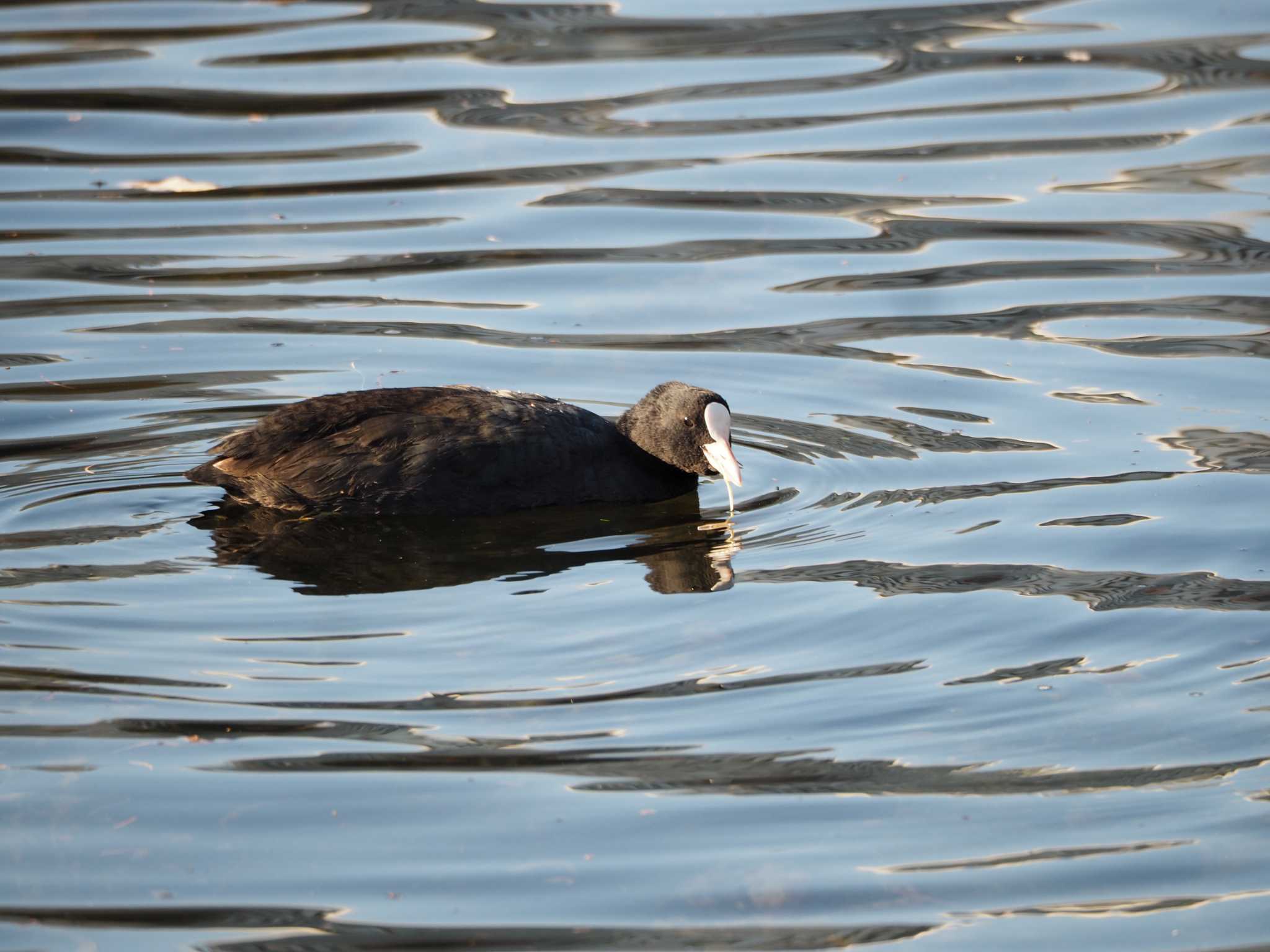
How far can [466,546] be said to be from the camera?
7117 mm

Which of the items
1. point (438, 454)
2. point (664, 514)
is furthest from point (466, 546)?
point (664, 514)

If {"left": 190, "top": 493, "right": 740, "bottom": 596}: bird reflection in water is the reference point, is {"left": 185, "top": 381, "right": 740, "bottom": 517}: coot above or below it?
above

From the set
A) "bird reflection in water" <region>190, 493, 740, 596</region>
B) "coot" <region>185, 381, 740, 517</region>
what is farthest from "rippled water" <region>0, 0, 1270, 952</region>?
"coot" <region>185, 381, 740, 517</region>

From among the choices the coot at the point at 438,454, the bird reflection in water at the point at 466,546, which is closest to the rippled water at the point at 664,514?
the bird reflection in water at the point at 466,546

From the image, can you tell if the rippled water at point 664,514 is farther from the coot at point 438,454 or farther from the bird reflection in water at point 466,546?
the coot at point 438,454

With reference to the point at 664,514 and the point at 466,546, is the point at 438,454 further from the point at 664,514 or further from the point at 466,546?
the point at 664,514

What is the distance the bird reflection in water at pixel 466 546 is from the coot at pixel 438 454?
81 mm

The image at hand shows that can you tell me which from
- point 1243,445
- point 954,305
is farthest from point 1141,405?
point 954,305

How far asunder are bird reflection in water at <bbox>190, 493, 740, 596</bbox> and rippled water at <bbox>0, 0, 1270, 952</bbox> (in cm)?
3

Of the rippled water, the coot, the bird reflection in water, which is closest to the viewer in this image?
the rippled water

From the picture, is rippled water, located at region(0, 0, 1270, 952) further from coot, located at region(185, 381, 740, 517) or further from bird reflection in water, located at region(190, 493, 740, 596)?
coot, located at region(185, 381, 740, 517)

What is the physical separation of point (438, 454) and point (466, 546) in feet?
1.62

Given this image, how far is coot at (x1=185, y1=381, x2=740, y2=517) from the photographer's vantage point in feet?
24.3

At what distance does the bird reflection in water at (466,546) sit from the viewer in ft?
22.0
